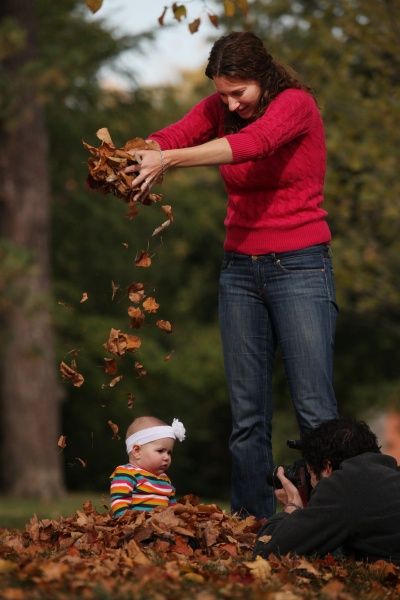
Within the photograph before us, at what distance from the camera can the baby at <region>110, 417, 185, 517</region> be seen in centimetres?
563

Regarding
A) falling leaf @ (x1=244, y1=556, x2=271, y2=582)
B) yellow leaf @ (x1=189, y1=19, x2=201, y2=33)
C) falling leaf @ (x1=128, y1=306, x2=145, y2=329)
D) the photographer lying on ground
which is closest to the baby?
falling leaf @ (x1=128, y1=306, x2=145, y2=329)

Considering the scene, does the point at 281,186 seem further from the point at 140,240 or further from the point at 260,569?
the point at 140,240

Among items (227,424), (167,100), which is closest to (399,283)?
(167,100)

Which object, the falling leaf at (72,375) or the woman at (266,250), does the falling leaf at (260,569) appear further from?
the falling leaf at (72,375)

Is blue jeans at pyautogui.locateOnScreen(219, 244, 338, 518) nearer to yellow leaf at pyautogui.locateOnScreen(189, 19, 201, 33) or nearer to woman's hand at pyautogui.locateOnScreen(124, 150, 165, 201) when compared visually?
woman's hand at pyautogui.locateOnScreen(124, 150, 165, 201)

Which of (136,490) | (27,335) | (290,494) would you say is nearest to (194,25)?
(136,490)

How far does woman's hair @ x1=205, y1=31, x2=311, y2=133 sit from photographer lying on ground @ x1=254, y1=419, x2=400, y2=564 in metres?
1.50

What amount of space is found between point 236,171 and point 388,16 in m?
6.49

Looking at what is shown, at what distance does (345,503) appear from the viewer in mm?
4754

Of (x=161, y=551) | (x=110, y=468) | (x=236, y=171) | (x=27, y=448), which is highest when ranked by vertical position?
(x=236, y=171)

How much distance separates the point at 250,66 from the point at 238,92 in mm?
124

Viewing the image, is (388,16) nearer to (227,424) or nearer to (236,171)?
(236,171)

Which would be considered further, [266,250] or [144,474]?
[144,474]

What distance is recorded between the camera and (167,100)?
25578 mm
